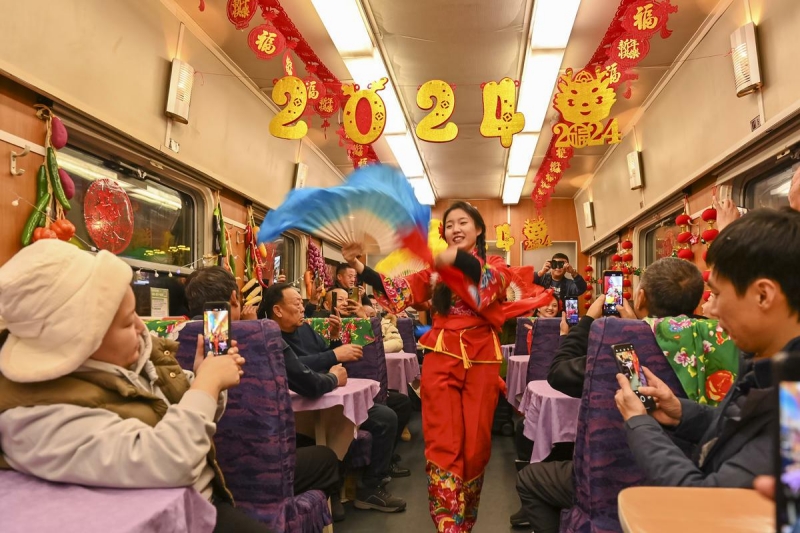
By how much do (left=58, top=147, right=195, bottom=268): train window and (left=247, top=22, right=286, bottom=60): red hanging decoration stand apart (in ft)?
4.62

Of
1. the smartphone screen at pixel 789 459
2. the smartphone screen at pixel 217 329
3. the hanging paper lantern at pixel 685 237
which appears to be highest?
the hanging paper lantern at pixel 685 237

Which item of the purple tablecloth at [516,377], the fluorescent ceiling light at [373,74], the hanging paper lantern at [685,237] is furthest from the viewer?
the hanging paper lantern at [685,237]

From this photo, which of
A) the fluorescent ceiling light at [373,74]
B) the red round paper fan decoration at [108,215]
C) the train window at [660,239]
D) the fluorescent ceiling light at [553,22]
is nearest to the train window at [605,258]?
the train window at [660,239]

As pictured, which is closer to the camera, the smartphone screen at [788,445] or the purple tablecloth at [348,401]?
the smartphone screen at [788,445]

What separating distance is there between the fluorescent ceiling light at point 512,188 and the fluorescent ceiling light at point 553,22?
17.4 ft

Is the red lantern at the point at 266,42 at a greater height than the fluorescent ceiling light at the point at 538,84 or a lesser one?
lesser

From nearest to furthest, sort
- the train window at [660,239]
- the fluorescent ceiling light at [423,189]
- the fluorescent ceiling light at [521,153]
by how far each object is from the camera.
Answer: the train window at [660,239], the fluorescent ceiling light at [521,153], the fluorescent ceiling light at [423,189]

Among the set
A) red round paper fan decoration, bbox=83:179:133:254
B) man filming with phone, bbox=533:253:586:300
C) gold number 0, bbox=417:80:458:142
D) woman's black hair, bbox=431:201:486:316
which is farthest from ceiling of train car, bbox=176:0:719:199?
woman's black hair, bbox=431:201:486:316

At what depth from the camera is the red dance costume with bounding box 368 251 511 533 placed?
8.01 ft

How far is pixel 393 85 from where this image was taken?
593 cm

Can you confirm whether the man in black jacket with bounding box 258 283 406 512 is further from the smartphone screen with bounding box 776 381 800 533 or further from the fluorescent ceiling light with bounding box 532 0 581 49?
the fluorescent ceiling light with bounding box 532 0 581 49

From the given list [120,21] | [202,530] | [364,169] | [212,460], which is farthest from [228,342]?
[120,21]

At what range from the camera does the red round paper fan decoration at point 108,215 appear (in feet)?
12.1

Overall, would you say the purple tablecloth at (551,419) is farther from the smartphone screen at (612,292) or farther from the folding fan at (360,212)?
the folding fan at (360,212)
